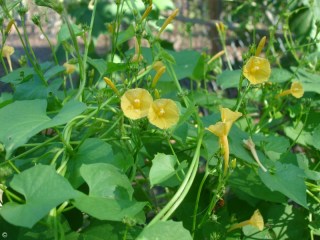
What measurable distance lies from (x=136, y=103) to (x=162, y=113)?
4 centimetres

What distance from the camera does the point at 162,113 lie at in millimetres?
835

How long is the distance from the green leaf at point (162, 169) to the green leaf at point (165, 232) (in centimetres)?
8

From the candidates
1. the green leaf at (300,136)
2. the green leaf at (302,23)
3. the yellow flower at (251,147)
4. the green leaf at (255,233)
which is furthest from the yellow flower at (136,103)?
the green leaf at (302,23)

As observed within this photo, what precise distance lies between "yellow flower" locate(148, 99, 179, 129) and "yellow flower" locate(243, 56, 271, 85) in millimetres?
168

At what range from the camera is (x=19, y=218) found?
630 millimetres

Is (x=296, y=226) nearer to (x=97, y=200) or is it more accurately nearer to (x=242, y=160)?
(x=242, y=160)

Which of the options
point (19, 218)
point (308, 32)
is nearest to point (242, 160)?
point (19, 218)

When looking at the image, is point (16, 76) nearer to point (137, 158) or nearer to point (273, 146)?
point (137, 158)

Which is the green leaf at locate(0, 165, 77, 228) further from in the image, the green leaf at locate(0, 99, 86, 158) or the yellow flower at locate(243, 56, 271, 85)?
the yellow flower at locate(243, 56, 271, 85)

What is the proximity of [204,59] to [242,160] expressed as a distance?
1.38ft

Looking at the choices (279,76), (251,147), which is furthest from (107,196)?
(279,76)

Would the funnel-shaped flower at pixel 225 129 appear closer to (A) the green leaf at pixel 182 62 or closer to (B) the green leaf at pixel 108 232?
(B) the green leaf at pixel 108 232

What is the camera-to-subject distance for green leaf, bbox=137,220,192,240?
0.70m

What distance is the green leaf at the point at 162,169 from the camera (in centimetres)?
80
